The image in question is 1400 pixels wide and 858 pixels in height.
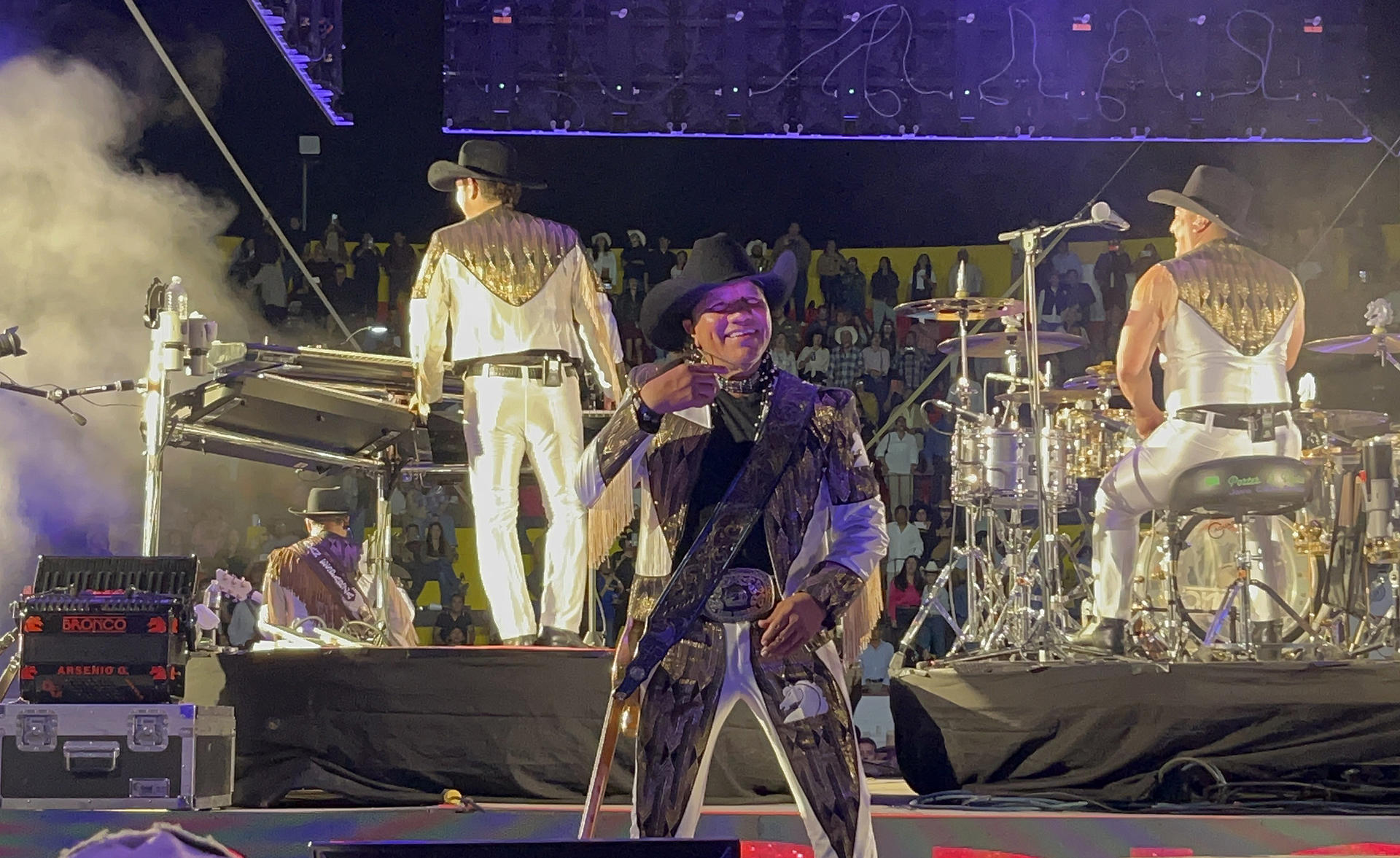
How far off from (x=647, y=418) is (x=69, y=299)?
26.6 ft

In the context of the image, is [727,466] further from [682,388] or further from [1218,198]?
[1218,198]

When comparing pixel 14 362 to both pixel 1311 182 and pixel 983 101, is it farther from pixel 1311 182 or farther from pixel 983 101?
pixel 1311 182

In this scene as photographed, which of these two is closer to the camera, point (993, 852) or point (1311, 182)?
point (993, 852)

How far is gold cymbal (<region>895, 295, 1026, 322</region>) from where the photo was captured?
288 inches

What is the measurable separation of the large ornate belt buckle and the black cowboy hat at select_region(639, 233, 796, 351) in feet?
1.95

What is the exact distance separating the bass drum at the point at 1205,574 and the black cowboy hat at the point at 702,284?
4.88 metres

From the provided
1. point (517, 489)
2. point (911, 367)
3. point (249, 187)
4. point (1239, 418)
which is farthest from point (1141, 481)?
point (249, 187)

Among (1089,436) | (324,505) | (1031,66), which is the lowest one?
(324,505)

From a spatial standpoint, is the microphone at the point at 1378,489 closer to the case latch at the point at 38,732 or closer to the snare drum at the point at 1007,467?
the snare drum at the point at 1007,467

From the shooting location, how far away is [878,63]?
12.1 m

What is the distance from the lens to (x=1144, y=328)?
6.14 meters

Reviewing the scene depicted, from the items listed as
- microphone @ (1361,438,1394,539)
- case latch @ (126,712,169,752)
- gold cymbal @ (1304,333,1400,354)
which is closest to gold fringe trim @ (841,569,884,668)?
case latch @ (126,712,169,752)

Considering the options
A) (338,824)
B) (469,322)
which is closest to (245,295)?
(469,322)

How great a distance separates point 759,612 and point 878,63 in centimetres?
934
